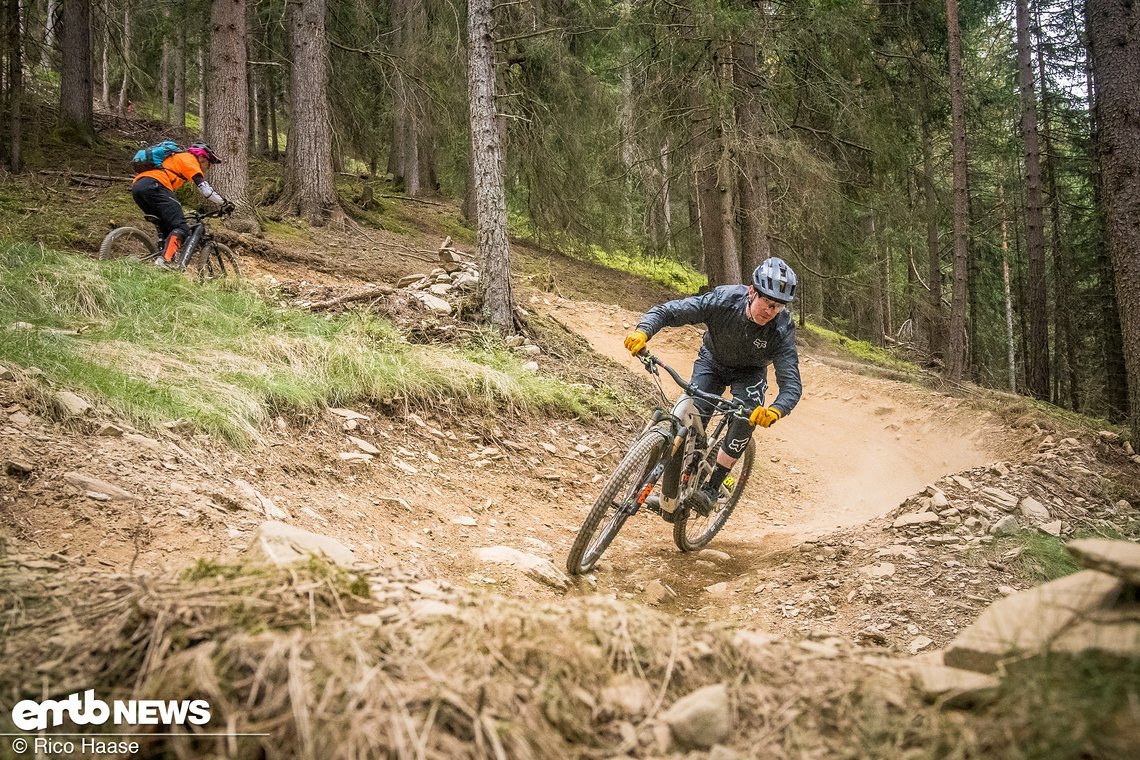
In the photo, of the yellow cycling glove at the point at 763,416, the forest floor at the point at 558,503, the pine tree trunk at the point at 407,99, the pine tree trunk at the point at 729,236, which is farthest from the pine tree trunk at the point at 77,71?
the yellow cycling glove at the point at 763,416

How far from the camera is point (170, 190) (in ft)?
29.2

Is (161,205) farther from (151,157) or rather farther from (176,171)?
(151,157)

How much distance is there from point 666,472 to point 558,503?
65.8 inches

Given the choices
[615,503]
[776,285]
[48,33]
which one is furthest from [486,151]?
[48,33]

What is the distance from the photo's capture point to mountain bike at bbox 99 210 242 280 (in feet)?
28.9

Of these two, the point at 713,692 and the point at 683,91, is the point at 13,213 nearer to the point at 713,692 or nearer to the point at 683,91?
the point at 683,91

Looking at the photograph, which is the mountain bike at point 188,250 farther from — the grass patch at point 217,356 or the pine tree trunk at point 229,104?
the pine tree trunk at point 229,104

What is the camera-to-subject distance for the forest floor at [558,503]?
12.7ft

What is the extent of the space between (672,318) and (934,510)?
2797mm

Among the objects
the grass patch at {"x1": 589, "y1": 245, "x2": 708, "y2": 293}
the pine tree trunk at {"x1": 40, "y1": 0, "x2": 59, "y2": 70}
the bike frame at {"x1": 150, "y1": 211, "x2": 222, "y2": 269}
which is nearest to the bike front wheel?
the bike frame at {"x1": 150, "y1": 211, "x2": 222, "y2": 269}

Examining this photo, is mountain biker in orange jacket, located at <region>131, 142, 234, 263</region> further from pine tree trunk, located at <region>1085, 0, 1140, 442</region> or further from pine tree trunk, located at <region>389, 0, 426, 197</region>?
Answer: pine tree trunk, located at <region>1085, 0, 1140, 442</region>

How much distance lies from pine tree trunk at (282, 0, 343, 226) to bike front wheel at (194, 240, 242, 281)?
4062 mm

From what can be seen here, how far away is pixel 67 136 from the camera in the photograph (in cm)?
1494

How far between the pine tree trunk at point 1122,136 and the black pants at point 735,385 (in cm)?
419
